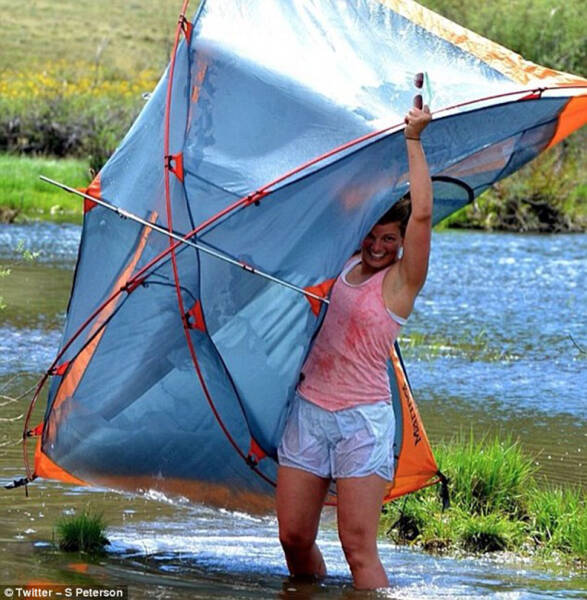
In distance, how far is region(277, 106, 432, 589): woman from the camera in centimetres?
559

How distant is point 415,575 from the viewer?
21.1 ft

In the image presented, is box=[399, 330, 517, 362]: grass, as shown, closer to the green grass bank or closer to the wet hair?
the green grass bank

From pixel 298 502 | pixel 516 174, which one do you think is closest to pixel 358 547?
pixel 298 502

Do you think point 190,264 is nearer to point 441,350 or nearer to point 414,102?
point 414,102

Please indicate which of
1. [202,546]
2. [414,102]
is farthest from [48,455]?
[414,102]

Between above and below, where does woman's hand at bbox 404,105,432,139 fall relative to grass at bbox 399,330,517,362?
above

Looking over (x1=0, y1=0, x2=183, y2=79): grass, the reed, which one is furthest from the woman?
(x1=0, y1=0, x2=183, y2=79): grass

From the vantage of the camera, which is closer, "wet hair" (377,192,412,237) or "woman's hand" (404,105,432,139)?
"woman's hand" (404,105,432,139)

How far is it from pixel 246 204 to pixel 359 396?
0.95m

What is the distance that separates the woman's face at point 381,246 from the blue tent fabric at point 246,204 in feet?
0.22

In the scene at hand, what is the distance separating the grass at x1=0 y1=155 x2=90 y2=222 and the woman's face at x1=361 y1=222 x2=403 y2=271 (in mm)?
18497

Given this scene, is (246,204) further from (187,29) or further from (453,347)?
(453,347)

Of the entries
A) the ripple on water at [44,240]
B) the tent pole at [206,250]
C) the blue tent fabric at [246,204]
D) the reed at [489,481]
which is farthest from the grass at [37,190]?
the tent pole at [206,250]

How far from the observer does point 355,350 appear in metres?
5.69
